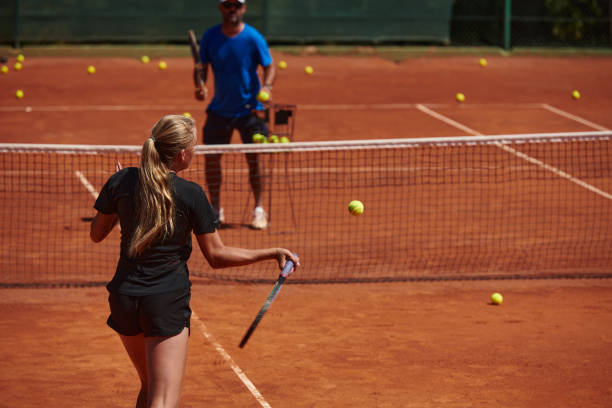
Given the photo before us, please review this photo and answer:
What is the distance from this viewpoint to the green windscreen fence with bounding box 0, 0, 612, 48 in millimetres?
21172

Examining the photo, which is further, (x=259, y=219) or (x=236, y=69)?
(x=259, y=219)

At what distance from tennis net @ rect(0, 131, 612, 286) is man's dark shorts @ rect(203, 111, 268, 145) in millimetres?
347

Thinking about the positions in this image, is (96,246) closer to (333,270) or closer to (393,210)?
(333,270)

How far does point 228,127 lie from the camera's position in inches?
385

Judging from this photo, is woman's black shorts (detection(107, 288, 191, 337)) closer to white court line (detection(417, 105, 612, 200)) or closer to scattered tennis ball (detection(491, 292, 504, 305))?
scattered tennis ball (detection(491, 292, 504, 305))

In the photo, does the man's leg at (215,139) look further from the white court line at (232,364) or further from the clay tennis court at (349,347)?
the white court line at (232,364)

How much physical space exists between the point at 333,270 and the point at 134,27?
1440 centimetres

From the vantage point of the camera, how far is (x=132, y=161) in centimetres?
1250

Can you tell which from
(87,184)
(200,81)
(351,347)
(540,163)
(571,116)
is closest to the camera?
(351,347)

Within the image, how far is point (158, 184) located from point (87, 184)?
8.06 m

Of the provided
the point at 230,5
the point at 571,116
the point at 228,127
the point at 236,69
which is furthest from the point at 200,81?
the point at 571,116

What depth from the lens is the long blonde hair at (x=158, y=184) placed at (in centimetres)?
397

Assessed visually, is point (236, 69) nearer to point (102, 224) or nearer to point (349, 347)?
point (349, 347)

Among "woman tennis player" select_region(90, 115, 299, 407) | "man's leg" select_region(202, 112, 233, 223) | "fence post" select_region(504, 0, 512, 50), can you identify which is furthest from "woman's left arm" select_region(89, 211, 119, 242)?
"fence post" select_region(504, 0, 512, 50)
